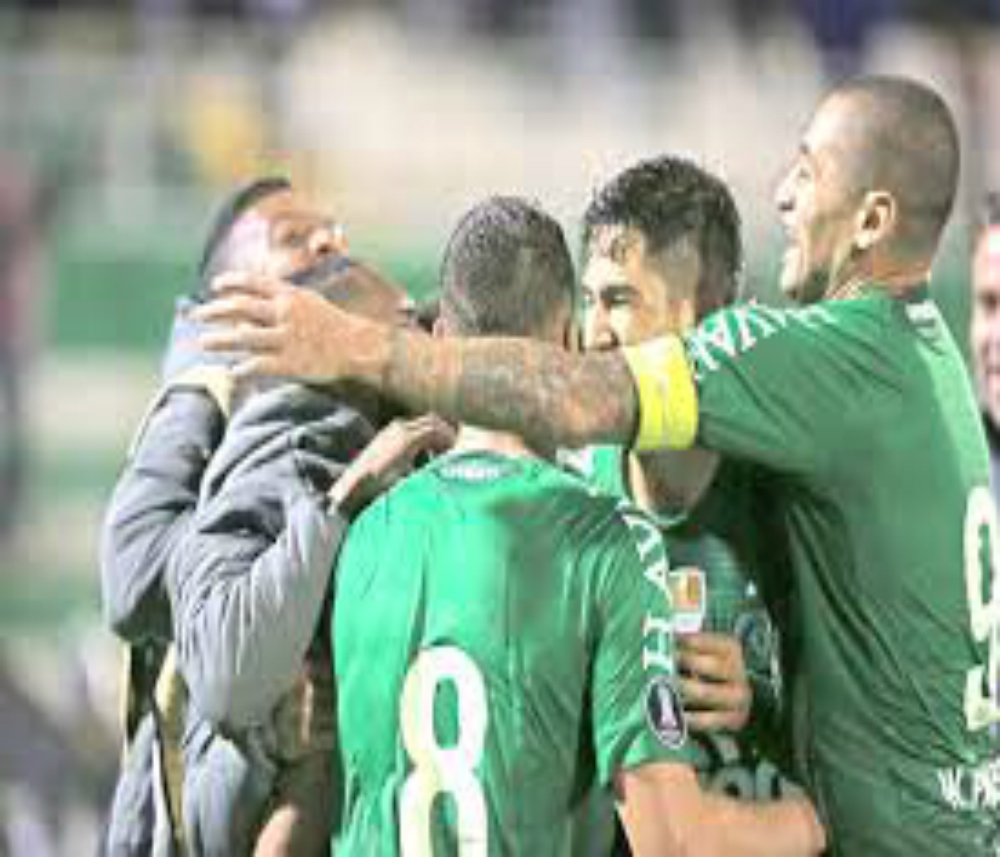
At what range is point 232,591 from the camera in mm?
4141

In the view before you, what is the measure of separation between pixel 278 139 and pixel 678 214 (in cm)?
705

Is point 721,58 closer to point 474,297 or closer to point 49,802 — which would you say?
point 49,802

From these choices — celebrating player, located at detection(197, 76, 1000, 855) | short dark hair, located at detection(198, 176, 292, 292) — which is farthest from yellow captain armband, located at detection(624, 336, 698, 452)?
short dark hair, located at detection(198, 176, 292, 292)

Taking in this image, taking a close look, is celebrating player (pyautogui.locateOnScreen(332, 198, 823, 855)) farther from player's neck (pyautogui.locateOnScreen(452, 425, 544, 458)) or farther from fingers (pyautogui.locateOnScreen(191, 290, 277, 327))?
fingers (pyautogui.locateOnScreen(191, 290, 277, 327))

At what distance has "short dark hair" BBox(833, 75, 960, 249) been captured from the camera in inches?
169

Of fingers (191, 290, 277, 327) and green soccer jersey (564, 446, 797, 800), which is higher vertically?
fingers (191, 290, 277, 327)

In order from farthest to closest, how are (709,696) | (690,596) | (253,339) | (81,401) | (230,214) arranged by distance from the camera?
(81,401) → (230,214) → (690,596) → (709,696) → (253,339)

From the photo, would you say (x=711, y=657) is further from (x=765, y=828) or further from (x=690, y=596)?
(x=765, y=828)

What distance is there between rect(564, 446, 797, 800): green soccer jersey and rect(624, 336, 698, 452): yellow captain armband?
0.28 metres

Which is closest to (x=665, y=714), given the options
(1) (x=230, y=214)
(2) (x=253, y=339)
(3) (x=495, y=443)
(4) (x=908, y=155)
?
(3) (x=495, y=443)

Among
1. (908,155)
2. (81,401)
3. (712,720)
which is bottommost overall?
(81,401)

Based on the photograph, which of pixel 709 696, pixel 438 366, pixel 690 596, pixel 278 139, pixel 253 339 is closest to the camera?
pixel 253 339

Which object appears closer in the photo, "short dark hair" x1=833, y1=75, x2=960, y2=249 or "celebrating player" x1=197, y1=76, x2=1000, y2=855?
"celebrating player" x1=197, y1=76, x2=1000, y2=855

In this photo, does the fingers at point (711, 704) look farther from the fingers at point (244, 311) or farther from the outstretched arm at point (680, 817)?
the fingers at point (244, 311)
